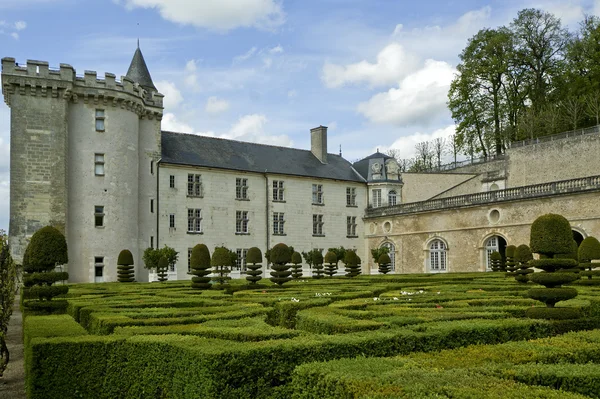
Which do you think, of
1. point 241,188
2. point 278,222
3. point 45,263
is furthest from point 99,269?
point 45,263

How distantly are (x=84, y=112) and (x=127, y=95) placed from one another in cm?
235

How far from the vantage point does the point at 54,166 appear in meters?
29.2

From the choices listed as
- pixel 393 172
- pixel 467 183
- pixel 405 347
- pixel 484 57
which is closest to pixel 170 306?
pixel 405 347

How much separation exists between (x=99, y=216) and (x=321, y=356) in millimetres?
26795

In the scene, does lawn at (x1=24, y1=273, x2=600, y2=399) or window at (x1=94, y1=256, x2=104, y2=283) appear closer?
lawn at (x1=24, y1=273, x2=600, y2=399)

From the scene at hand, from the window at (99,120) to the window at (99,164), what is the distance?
1.41m

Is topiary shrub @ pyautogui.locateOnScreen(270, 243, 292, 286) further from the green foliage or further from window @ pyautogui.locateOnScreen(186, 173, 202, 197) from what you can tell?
window @ pyautogui.locateOnScreen(186, 173, 202, 197)

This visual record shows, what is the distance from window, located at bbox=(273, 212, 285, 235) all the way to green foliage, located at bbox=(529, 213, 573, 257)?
2911 cm

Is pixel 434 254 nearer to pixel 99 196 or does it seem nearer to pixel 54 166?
pixel 99 196

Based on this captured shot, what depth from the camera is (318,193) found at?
40562 millimetres

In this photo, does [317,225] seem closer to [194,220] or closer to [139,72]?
[194,220]

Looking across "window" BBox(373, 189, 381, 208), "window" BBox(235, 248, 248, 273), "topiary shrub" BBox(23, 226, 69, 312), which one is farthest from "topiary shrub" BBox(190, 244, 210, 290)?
"window" BBox(373, 189, 381, 208)

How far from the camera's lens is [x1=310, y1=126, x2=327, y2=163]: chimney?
42.5m

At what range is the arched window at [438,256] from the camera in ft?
116
